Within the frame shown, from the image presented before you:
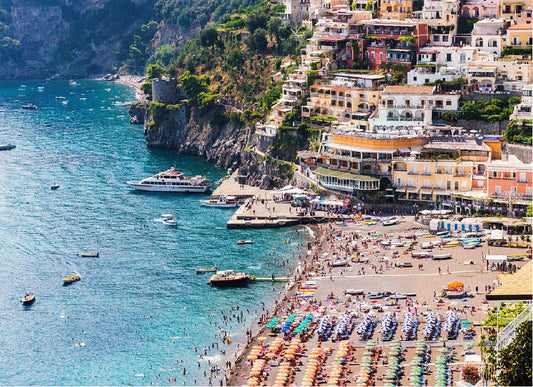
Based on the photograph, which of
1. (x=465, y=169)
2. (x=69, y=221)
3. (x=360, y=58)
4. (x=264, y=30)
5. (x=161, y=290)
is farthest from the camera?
(x=264, y=30)

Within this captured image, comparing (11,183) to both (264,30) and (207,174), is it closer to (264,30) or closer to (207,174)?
(207,174)

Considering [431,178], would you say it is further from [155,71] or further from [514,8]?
[155,71]

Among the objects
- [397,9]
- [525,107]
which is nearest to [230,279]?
[525,107]

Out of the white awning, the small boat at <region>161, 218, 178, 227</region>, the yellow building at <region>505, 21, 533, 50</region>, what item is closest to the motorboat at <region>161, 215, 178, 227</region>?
the small boat at <region>161, 218, 178, 227</region>

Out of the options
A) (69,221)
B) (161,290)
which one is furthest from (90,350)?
(69,221)

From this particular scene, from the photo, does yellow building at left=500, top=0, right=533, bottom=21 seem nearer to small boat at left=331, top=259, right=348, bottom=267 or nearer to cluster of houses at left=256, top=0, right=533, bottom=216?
cluster of houses at left=256, top=0, right=533, bottom=216

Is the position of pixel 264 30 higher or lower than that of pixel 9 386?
higher
